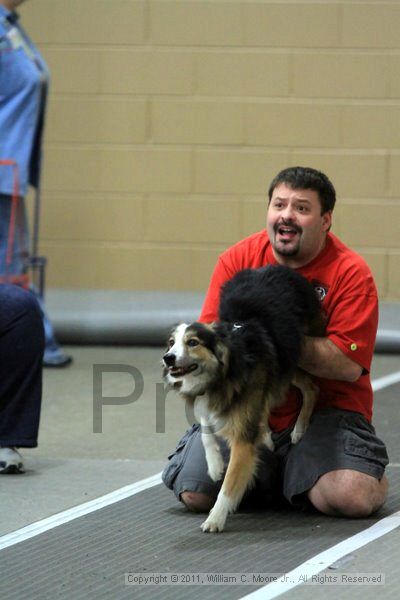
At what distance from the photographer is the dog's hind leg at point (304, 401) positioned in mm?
3771

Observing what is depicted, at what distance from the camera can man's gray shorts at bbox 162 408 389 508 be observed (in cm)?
373

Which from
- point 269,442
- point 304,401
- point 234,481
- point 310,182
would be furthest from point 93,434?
point 310,182

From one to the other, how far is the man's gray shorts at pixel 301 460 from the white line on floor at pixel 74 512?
0.26 m

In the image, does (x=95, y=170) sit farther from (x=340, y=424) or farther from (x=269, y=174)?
(x=340, y=424)

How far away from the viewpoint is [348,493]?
12.1 feet

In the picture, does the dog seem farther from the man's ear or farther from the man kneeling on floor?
the man's ear

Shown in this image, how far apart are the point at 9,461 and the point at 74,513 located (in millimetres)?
559

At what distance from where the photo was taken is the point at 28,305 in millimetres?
4430

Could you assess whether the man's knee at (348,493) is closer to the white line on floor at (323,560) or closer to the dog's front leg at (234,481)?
the white line on floor at (323,560)

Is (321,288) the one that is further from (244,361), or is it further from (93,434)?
(93,434)

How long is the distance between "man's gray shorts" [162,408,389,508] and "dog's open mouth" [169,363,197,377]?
54cm

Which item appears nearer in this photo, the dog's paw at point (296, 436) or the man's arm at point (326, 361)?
the man's arm at point (326, 361)

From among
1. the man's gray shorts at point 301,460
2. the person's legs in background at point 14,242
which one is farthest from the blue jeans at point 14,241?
the man's gray shorts at point 301,460

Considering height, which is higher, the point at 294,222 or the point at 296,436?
the point at 294,222
